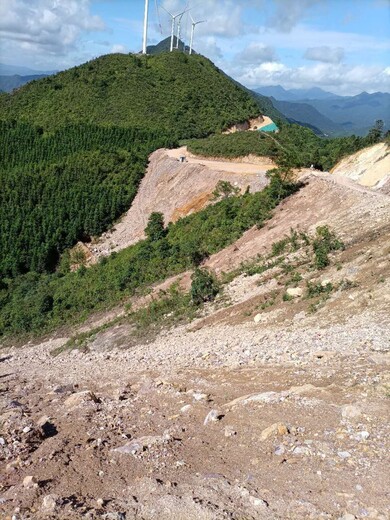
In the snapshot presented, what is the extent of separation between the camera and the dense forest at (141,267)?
23.8m

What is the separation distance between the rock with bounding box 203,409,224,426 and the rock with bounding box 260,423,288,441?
1032 mm

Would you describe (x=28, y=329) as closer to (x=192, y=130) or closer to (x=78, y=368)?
(x=78, y=368)

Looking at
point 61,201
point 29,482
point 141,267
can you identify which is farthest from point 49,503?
point 61,201

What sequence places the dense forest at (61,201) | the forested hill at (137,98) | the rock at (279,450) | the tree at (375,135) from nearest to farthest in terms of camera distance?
the rock at (279,450)
the tree at (375,135)
the dense forest at (61,201)
the forested hill at (137,98)

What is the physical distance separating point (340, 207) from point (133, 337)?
11097 millimetres

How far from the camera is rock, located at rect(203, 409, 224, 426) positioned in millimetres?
8320

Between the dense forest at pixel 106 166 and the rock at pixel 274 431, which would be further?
the dense forest at pixel 106 166

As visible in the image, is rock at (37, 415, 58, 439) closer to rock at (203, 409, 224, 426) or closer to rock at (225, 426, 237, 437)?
rock at (203, 409, 224, 426)

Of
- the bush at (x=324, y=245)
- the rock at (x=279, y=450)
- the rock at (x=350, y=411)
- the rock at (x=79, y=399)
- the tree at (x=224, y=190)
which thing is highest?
the tree at (x=224, y=190)

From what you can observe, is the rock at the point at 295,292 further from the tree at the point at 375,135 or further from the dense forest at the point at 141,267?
the tree at the point at 375,135

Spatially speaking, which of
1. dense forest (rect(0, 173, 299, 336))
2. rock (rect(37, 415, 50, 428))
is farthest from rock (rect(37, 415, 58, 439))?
dense forest (rect(0, 173, 299, 336))

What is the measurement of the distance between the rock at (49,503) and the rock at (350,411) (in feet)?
15.4

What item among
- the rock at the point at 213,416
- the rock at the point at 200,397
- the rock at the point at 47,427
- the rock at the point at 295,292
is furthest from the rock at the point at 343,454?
the rock at the point at 295,292

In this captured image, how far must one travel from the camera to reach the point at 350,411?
7777mm
